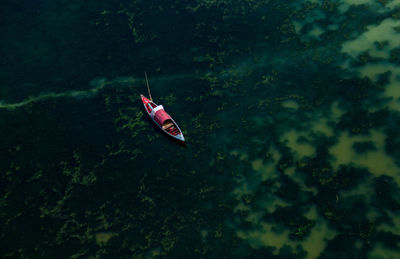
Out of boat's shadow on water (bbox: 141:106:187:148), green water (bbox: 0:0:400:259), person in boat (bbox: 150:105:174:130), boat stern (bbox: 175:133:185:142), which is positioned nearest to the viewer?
green water (bbox: 0:0:400:259)

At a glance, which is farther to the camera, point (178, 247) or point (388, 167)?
point (388, 167)

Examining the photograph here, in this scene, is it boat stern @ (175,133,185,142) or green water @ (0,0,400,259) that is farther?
boat stern @ (175,133,185,142)

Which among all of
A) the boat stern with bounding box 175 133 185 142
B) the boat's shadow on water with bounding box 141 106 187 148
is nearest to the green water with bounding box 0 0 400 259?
the boat's shadow on water with bounding box 141 106 187 148

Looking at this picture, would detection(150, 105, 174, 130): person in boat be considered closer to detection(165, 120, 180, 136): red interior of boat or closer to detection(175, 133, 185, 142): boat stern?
detection(165, 120, 180, 136): red interior of boat

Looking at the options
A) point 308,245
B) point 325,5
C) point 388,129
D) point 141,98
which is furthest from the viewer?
point 325,5

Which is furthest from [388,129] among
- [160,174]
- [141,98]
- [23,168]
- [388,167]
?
[23,168]

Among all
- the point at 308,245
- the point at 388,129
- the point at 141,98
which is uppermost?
the point at 141,98

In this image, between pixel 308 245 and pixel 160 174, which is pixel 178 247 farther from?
pixel 308 245

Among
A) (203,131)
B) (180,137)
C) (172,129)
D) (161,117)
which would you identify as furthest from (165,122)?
(203,131)

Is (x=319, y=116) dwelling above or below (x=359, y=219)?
above
